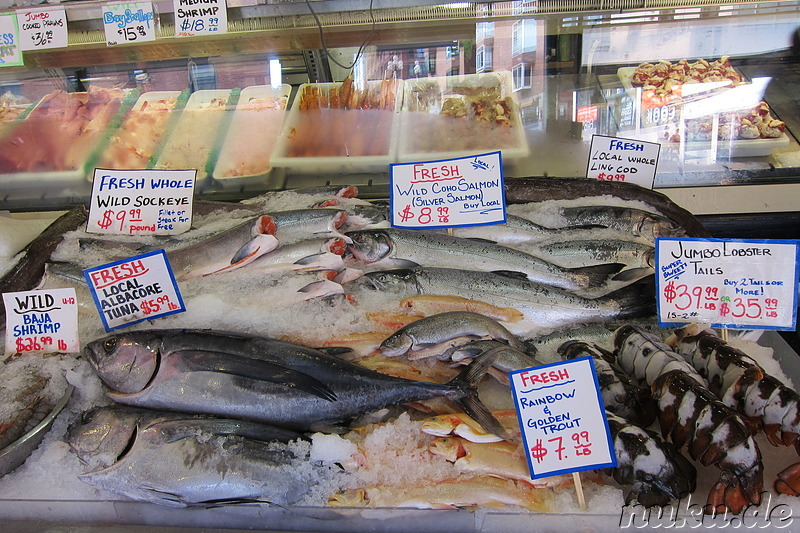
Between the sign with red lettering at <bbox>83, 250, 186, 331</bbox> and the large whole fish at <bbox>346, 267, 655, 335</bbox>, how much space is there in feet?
2.08

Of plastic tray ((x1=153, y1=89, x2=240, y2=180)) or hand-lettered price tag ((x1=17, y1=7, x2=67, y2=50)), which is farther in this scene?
plastic tray ((x1=153, y1=89, x2=240, y2=180))

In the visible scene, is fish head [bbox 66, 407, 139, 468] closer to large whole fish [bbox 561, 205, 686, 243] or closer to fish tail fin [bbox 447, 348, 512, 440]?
fish tail fin [bbox 447, 348, 512, 440]

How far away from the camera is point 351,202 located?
8.34ft

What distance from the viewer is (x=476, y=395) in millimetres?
1706

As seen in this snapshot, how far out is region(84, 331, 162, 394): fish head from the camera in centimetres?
174

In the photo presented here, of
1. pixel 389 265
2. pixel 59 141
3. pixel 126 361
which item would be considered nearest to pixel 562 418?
pixel 389 265

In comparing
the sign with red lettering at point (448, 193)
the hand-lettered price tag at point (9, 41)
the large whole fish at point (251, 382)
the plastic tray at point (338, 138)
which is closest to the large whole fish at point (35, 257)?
the large whole fish at point (251, 382)

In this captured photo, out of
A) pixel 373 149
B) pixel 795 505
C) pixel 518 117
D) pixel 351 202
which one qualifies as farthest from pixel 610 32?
pixel 795 505

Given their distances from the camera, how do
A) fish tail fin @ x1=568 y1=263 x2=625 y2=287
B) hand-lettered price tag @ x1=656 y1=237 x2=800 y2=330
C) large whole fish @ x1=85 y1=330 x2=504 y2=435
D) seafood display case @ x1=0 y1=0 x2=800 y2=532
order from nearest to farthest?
seafood display case @ x1=0 y1=0 x2=800 y2=532 → large whole fish @ x1=85 y1=330 x2=504 y2=435 → hand-lettered price tag @ x1=656 y1=237 x2=800 y2=330 → fish tail fin @ x1=568 y1=263 x2=625 y2=287

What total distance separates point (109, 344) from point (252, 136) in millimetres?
1809

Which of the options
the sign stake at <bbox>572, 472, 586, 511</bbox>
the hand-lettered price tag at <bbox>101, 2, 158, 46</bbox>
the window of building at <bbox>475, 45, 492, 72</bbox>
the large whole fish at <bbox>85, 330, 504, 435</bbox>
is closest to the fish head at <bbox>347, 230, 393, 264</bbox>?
the large whole fish at <bbox>85, 330, 504, 435</bbox>

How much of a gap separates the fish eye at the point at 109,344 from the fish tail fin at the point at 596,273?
157cm

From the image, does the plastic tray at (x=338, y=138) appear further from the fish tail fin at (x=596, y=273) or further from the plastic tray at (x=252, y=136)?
the fish tail fin at (x=596, y=273)

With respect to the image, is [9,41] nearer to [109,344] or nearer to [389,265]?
[109,344]
